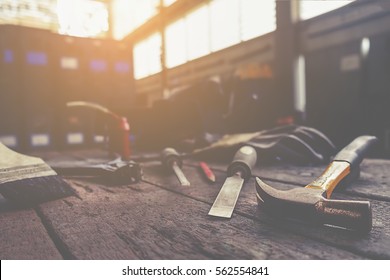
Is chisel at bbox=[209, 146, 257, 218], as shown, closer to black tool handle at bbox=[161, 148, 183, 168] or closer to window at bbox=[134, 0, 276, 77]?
black tool handle at bbox=[161, 148, 183, 168]

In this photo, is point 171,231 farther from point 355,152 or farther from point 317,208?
→ point 355,152

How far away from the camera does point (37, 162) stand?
0.96 meters

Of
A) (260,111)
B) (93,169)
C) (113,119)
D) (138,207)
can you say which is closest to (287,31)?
(260,111)

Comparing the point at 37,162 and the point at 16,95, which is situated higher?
the point at 16,95

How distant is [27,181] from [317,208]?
0.73 m

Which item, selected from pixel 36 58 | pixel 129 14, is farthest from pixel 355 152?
pixel 129 14

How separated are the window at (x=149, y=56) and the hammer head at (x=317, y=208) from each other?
26.7 ft

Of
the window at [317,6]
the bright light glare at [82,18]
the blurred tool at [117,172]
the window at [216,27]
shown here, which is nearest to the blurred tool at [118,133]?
the blurred tool at [117,172]

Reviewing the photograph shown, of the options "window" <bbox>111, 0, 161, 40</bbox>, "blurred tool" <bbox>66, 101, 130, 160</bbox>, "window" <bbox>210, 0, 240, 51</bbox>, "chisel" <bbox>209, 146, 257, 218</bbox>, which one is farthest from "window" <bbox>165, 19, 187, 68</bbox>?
"chisel" <bbox>209, 146, 257, 218</bbox>

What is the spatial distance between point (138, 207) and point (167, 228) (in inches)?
7.5

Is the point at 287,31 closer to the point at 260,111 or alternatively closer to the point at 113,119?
the point at 260,111

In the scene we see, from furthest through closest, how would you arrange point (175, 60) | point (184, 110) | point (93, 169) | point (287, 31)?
point (175, 60)
point (287, 31)
point (184, 110)
point (93, 169)

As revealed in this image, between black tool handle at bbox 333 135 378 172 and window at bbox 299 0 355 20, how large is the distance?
2763 millimetres

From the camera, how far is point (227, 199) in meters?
0.80
